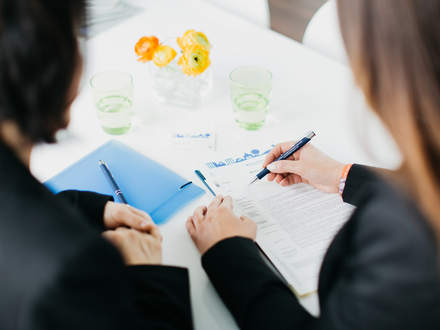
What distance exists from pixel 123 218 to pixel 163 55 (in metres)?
0.58

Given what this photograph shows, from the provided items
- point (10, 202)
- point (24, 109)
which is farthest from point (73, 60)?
point (10, 202)

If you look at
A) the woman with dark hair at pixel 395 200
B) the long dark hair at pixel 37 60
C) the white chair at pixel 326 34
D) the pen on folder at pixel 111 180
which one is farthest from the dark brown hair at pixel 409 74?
the white chair at pixel 326 34

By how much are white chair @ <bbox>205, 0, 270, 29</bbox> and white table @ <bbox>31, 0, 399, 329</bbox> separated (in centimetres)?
16

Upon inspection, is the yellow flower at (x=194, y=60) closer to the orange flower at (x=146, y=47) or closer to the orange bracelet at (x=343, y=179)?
the orange flower at (x=146, y=47)

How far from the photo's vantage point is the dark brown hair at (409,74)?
0.44 m

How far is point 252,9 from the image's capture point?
70.6 inches

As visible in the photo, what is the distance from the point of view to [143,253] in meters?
0.72

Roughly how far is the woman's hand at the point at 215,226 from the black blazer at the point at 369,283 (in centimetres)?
11

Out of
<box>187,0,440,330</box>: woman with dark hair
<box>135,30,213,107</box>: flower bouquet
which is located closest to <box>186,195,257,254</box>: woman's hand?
<box>187,0,440,330</box>: woman with dark hair

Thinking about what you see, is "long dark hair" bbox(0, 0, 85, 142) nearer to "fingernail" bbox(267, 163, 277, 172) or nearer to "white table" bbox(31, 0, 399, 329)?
"white table" bbox(31, 0, 399, 329)

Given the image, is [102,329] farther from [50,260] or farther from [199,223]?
[199,223]

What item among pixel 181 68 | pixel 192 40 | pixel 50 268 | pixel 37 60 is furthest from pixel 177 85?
pixel 50 268

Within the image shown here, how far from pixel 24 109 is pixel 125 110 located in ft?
1.90

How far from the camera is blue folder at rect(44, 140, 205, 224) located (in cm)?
90
